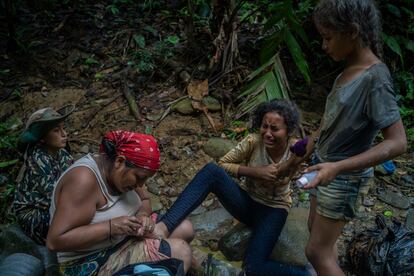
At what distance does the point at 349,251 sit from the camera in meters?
2.99

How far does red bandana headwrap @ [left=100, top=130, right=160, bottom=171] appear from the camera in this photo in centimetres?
222

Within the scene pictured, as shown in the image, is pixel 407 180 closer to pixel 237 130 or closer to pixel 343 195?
pixel 237 130

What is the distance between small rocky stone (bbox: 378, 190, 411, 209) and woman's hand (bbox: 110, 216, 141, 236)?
8.42 ft

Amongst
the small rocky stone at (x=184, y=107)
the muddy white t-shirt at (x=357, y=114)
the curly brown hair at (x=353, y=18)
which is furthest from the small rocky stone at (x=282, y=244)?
the small rocky stone at (x=184, y=107)

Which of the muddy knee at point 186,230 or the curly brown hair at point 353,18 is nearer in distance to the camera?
the curly brown hair at point 353,18

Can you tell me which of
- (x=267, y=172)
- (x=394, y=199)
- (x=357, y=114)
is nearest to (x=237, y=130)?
(x=394, y=199)

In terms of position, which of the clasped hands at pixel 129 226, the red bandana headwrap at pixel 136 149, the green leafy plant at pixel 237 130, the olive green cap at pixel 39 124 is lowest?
the green leafy plant at pixel 237 130

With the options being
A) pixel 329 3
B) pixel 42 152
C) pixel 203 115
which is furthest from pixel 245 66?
pixel 329 3

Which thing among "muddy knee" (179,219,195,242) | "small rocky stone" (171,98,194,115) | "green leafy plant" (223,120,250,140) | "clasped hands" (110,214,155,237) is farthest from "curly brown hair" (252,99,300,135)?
"small rocky stone" (171,98,194,115)

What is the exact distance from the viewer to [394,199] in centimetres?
385

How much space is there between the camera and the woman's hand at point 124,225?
2.25 m

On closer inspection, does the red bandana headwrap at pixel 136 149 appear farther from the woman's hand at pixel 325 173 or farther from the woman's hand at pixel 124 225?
the woman's hand at pixel 325 173

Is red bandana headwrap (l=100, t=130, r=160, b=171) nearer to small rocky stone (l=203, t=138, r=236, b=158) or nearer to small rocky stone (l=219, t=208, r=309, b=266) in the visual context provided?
small rocky stone (l=219, t=208, r=309, b=266)

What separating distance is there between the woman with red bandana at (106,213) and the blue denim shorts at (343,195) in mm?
924
